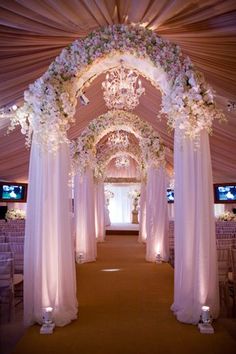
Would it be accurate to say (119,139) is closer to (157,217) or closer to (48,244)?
(157,217)

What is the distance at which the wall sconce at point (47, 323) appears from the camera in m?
3.98

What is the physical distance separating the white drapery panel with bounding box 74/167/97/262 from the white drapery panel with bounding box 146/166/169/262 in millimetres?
1715

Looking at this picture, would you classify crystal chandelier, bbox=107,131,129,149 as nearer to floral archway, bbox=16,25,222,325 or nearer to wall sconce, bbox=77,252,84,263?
wall sconce, bbox=77,252,84,263

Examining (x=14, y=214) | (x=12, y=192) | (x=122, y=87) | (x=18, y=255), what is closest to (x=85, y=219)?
(x=18, y=255)

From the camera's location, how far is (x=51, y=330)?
399 centimetres

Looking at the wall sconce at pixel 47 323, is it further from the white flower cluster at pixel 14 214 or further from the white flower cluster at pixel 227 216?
the white flower cluster at pixel 227 216

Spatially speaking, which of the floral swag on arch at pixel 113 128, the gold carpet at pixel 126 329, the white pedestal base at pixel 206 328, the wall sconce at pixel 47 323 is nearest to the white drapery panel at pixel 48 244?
the wall sconce at pixel 47 323

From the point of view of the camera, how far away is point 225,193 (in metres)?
16.6

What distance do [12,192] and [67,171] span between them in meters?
12.5

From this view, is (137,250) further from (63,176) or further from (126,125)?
(63,176)

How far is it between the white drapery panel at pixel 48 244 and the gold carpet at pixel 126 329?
1.07 feet

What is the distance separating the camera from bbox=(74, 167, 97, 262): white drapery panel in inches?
371

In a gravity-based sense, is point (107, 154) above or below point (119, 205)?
above

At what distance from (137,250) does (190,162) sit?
7775mm
